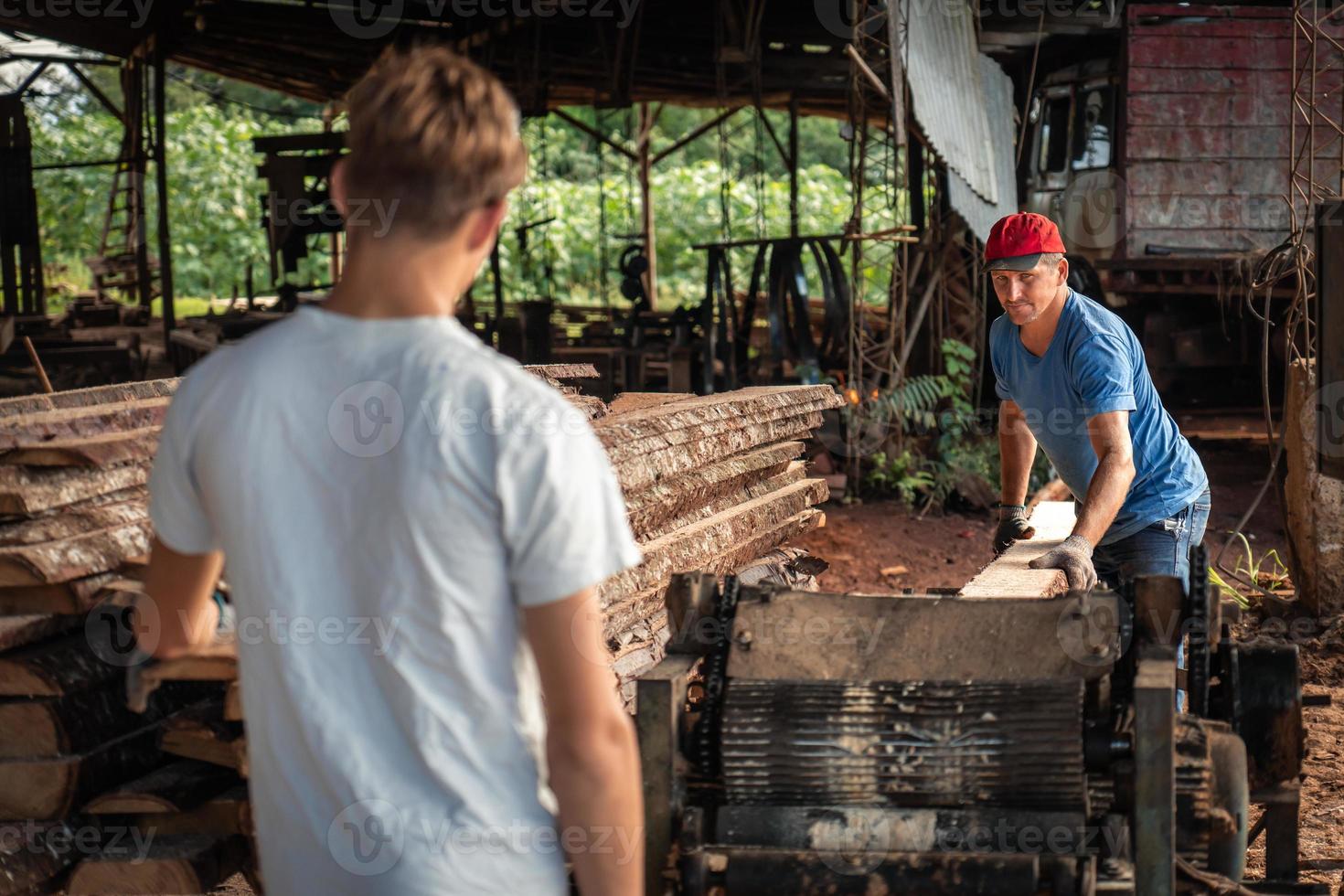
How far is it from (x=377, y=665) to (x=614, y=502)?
0.38m

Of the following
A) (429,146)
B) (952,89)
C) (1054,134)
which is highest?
(952,89)

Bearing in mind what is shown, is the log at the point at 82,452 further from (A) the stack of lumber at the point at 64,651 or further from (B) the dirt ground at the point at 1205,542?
(B) the dirt ground at the point at 1205,542

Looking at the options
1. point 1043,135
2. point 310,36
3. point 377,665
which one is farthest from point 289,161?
point 377,665

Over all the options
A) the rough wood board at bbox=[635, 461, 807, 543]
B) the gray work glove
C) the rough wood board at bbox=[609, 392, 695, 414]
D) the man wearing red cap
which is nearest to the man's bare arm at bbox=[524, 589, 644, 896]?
the gray work glove

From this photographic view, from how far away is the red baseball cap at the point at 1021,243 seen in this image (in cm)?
445

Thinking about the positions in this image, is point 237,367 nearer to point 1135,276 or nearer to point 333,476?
point 333,476

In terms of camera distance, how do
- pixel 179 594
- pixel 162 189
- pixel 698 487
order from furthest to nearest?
pixel 162 189 → pixel 698 487 → pixel 179 594

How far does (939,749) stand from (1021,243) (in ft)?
7.31

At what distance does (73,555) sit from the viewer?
3059 millimetres

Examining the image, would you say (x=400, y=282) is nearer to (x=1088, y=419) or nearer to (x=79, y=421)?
(x=79, y=421)

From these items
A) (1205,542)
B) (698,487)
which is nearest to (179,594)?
(698,487)

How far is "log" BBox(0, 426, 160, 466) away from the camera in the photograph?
315 centimetres

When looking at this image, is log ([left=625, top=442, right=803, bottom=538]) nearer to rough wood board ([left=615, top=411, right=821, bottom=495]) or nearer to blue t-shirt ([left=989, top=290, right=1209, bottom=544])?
rough wood board ([left=615, top=411, right=821, bottom=495])

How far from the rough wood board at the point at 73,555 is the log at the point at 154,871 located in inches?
26.5
